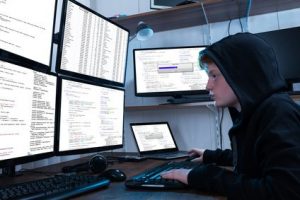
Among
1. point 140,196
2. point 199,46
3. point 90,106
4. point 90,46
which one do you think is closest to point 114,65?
point 90,46

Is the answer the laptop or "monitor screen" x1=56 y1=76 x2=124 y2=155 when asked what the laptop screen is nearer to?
the laptop

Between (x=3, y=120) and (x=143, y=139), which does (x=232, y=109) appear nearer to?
(x=143, y=139)

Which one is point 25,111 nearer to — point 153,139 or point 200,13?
point 153,139

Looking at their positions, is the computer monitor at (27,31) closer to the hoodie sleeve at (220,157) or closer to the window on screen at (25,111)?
the window on screen at (25,111)

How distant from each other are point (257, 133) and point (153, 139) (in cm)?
95

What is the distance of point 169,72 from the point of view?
6.23 feet

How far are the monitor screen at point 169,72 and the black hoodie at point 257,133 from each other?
88 centimetres

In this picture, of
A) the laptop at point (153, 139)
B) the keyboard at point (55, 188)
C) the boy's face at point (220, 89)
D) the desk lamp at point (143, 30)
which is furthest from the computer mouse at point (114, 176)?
the desk lamp at point (143, 30)

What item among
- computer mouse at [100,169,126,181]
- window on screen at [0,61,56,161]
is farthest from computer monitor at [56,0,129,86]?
computer mouse at [100,169,126,181]

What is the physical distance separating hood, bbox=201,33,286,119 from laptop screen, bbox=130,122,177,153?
2.88 feet

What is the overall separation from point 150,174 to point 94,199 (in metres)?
0.27

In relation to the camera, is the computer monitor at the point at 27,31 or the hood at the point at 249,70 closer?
the hood at the point at 249,70

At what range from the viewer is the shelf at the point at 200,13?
1785mm

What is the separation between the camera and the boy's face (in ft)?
3.33
